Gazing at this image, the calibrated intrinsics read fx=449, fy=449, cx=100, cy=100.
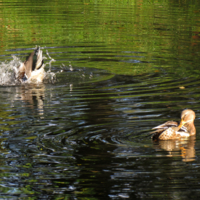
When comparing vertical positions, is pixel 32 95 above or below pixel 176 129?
above

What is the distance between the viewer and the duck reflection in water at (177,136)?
19.8ft

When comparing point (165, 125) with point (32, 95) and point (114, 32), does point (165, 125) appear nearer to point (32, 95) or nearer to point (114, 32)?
point (32, 95)

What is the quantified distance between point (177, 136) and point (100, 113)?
1.60 m

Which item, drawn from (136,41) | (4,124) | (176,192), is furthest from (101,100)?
(136,41)

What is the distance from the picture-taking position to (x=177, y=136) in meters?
6.36

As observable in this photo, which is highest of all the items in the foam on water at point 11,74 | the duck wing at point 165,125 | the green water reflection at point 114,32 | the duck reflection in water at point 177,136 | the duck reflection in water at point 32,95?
the green water reflection at point 114,32

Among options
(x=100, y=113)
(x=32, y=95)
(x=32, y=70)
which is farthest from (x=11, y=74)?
(x=100, y=113)

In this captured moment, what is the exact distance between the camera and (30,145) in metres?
6.07

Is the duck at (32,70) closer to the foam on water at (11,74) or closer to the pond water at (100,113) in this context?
the foam on water at (11,74)

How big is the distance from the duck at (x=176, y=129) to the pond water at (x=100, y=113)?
11 centimetres

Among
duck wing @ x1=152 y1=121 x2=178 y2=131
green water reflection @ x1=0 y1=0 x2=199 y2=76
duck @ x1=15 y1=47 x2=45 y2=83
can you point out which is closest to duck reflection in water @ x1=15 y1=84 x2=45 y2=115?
duck @ x1=15 y1=47 x2=45 y2=83

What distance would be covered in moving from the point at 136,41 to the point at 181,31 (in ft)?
7.95

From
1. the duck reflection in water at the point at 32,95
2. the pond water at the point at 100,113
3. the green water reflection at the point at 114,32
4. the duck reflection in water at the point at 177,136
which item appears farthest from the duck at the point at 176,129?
the green water reflection at the point at 114,32

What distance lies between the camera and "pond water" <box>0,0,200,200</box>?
508 cm
